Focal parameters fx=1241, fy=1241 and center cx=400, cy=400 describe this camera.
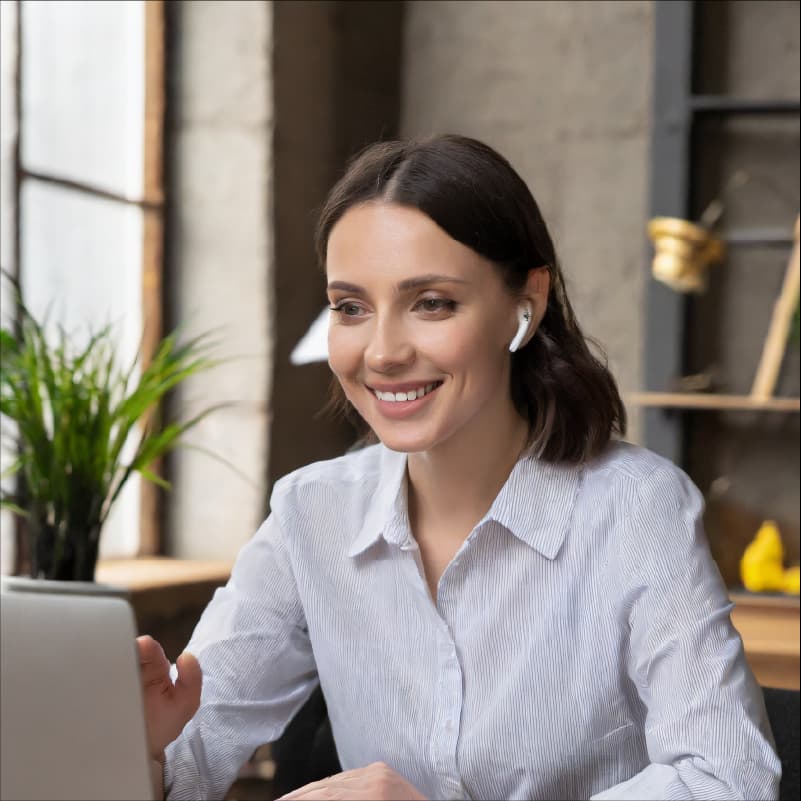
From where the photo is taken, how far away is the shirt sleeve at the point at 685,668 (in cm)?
115

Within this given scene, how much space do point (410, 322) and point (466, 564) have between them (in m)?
0.30

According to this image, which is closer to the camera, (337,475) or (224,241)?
(337,475)

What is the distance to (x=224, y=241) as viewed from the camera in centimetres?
352

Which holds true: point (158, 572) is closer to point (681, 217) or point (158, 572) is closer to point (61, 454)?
point (61, 454)

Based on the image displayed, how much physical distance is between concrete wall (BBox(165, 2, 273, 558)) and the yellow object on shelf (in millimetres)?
1366

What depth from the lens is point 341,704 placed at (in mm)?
1500

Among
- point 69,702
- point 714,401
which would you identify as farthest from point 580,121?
point 69,702

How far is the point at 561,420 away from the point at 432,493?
18 centimetres

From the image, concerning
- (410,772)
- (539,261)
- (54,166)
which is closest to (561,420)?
(539,261)

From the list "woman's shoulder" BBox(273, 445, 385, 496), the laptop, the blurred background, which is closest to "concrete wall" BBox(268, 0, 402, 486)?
the blurred background

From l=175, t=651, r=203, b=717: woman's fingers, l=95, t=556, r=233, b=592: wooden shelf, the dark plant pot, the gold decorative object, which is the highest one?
the gold decorative object

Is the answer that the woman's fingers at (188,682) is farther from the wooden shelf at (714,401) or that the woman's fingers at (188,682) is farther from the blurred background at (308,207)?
the wooden shelf at (714,401)

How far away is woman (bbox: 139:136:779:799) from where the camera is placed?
1.32 meters

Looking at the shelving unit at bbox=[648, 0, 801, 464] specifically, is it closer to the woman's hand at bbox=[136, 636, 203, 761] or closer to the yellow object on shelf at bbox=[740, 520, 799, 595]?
the yellow object on shelf at bbox=[740, 520, 799, 595]
